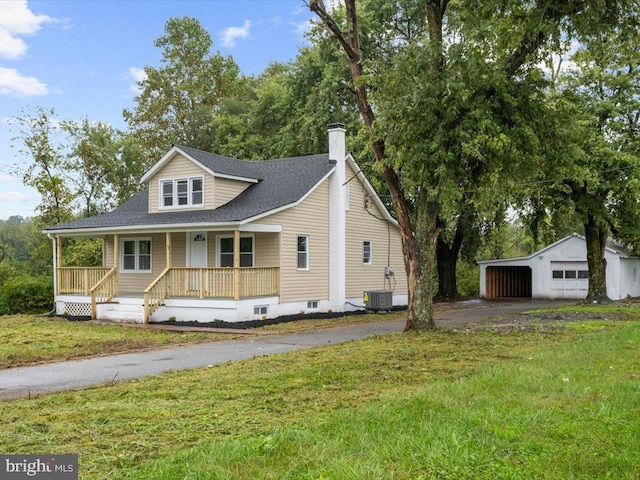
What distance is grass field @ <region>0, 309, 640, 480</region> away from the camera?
189 inches

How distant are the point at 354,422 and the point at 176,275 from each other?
15.2 m

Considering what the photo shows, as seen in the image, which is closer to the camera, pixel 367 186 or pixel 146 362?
pixel 146 362

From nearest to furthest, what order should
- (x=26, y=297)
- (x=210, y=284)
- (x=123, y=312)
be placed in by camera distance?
(x=210, y=284)
(x=123, y=312)
(x=26, y=297)

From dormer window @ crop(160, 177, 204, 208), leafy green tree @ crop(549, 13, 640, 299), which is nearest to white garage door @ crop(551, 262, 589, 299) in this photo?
leafy green tree @ crop(549, 13, 640, 299)

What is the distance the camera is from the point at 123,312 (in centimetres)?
2066

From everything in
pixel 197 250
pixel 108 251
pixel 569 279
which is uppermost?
pixel 108 251

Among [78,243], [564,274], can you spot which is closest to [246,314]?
[78,243]

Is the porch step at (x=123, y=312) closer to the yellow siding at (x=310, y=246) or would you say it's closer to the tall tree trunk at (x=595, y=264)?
the yellow siding at (x=310, y=246)

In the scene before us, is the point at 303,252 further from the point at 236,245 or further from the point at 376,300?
the point at 236,245

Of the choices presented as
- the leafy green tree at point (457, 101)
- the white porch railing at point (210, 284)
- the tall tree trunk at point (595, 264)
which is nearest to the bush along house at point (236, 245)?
the white porch railing at point (210, 284)

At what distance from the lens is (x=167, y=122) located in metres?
46.4

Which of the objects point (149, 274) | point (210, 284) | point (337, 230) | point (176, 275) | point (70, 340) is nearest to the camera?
point (70, 340)

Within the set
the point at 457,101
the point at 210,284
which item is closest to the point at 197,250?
the point at 210,284

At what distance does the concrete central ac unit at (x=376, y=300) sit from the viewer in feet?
75.2
